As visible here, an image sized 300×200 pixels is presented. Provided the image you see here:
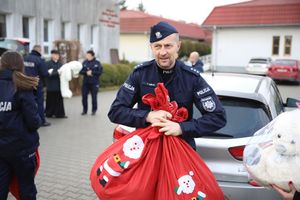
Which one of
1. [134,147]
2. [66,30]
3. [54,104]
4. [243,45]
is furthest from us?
[243,45]

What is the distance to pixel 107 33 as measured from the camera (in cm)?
2319

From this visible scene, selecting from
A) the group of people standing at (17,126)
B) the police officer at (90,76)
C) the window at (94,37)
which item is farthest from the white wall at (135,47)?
the group of people standing at (17,126)

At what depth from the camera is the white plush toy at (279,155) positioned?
1.92 m

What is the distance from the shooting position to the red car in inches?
929

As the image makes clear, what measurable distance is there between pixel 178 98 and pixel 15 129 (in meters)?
1.60

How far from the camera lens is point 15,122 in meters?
3.40

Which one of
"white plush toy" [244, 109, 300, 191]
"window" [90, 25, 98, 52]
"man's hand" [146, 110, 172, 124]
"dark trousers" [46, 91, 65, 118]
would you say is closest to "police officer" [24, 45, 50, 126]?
"dark trousers" [46, 91, 65, 118]

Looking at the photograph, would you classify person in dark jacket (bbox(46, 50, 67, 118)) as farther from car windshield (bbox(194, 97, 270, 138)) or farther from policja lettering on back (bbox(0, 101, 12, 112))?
car windshield (bbox(194, 97, 270, 138))

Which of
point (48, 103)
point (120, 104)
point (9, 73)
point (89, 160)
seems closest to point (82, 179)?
point (89, 160)

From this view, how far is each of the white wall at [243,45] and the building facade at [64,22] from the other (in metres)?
11.8

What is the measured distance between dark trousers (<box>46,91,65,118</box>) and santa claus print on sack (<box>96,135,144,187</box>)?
8.11m

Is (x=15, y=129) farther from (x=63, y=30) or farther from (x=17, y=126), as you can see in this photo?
(x=63, y=30)

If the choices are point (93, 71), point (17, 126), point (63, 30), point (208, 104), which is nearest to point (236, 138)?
point (208, 104)

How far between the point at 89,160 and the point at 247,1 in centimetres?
3415
